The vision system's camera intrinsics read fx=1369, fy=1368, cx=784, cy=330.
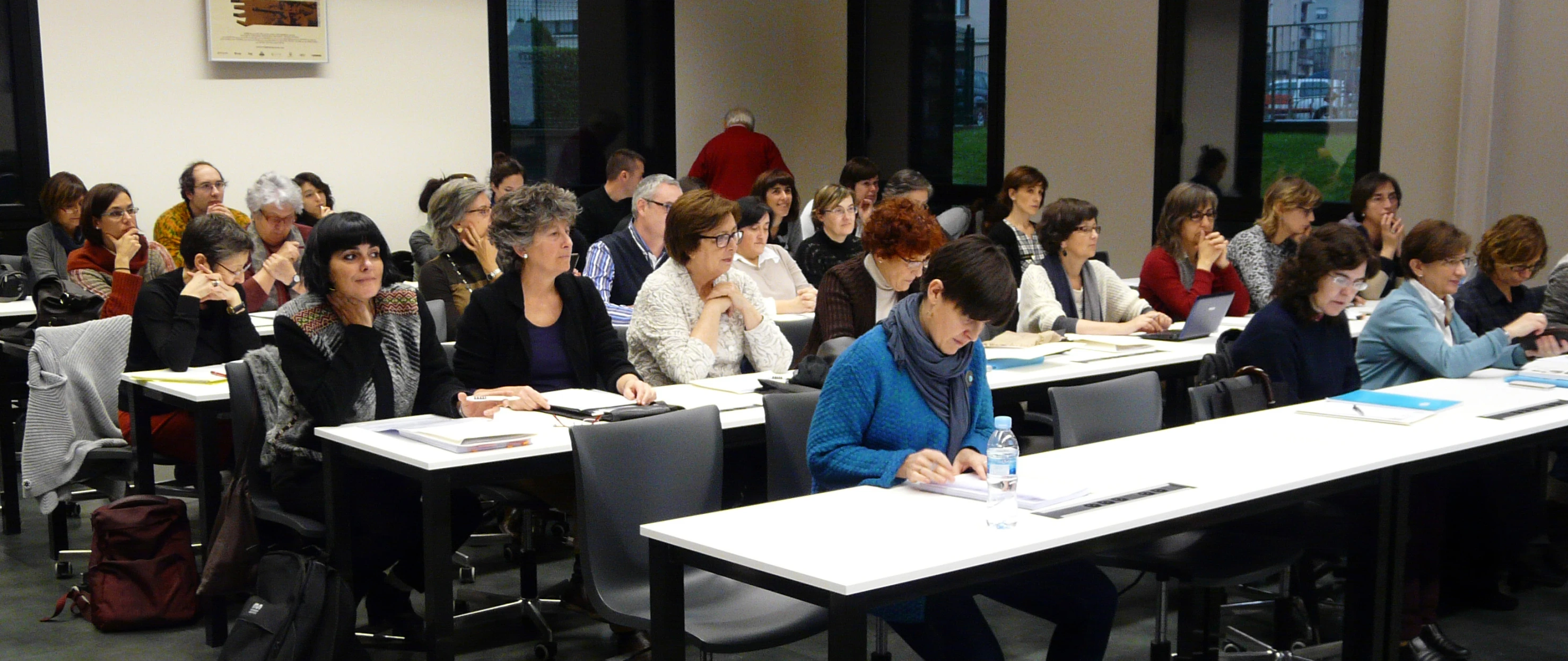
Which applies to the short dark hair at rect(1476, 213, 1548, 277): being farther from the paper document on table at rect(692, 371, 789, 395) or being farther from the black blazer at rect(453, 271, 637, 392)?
the black blazer at rect(453, 271, 637, 392)

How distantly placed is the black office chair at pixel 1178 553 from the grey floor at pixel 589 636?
0.31 metres

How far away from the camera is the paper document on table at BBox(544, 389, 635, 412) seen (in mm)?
3451

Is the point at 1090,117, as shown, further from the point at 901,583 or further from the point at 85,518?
the point at 901,583

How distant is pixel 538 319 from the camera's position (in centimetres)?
389

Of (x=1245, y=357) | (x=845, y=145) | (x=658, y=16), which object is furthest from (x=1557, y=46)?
(x=658, y=16)

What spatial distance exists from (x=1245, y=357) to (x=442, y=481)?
2.21 m

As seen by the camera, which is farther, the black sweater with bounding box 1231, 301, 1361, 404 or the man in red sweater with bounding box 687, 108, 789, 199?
the man in red sweater with bounding box 687, 108, 789, 199

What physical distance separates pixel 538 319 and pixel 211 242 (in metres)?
1.16

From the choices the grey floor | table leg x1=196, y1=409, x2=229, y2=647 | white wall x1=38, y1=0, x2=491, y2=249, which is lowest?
the grey floor

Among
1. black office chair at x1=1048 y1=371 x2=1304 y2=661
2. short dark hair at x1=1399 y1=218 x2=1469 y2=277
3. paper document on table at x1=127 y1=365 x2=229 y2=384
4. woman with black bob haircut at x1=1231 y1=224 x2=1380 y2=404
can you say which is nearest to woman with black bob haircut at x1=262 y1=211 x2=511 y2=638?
paper document on table at x1=127 y1=365 x2=229 y2=384

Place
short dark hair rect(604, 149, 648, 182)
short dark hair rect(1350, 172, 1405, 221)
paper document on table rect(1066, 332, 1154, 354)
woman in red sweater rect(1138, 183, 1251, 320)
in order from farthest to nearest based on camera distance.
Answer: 1. short dark hair rect(604, 149, 648, 182)
2. short dark hair rect(1350, 172, 1405, 221)
3. woman in red sweater rect(1138, 183, 1251, 320)
4. paper document on table rect(1066, 332, 1154, 354)

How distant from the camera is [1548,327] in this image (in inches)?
178

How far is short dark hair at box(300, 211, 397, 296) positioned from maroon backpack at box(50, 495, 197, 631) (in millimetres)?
914

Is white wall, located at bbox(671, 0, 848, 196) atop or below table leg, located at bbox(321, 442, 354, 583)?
atop
